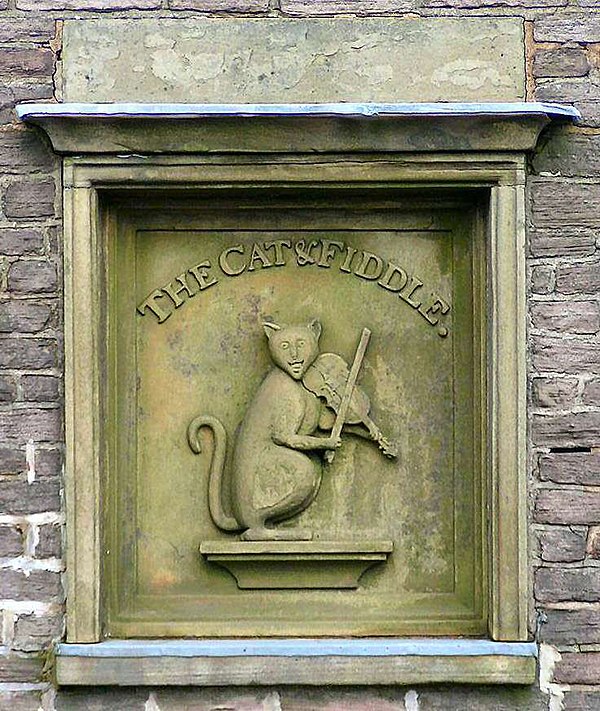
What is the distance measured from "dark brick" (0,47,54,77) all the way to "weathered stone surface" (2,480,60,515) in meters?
1.33

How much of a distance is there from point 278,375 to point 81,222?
822 millimetres

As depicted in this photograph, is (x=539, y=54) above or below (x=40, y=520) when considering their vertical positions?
above

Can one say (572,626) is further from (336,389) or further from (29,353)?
(29,353)

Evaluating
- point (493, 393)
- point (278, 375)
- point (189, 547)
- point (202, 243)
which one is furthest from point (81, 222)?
point (493, 393)

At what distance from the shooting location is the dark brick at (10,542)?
4316mm

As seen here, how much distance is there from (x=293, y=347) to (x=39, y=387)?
2.75 feet

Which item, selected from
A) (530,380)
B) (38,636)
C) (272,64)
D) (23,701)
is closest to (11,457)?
(38,636)

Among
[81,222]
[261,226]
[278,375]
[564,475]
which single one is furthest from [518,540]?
[81,222]

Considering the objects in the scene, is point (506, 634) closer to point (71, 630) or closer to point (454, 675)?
point (454, 675)

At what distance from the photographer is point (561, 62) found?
4.33 metres

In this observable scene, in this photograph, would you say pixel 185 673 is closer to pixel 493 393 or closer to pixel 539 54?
pixel 493 393

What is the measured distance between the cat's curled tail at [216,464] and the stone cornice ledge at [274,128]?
91 centimetres

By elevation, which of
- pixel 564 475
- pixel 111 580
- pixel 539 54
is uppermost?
pixel 539 54

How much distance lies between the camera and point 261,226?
452cm
